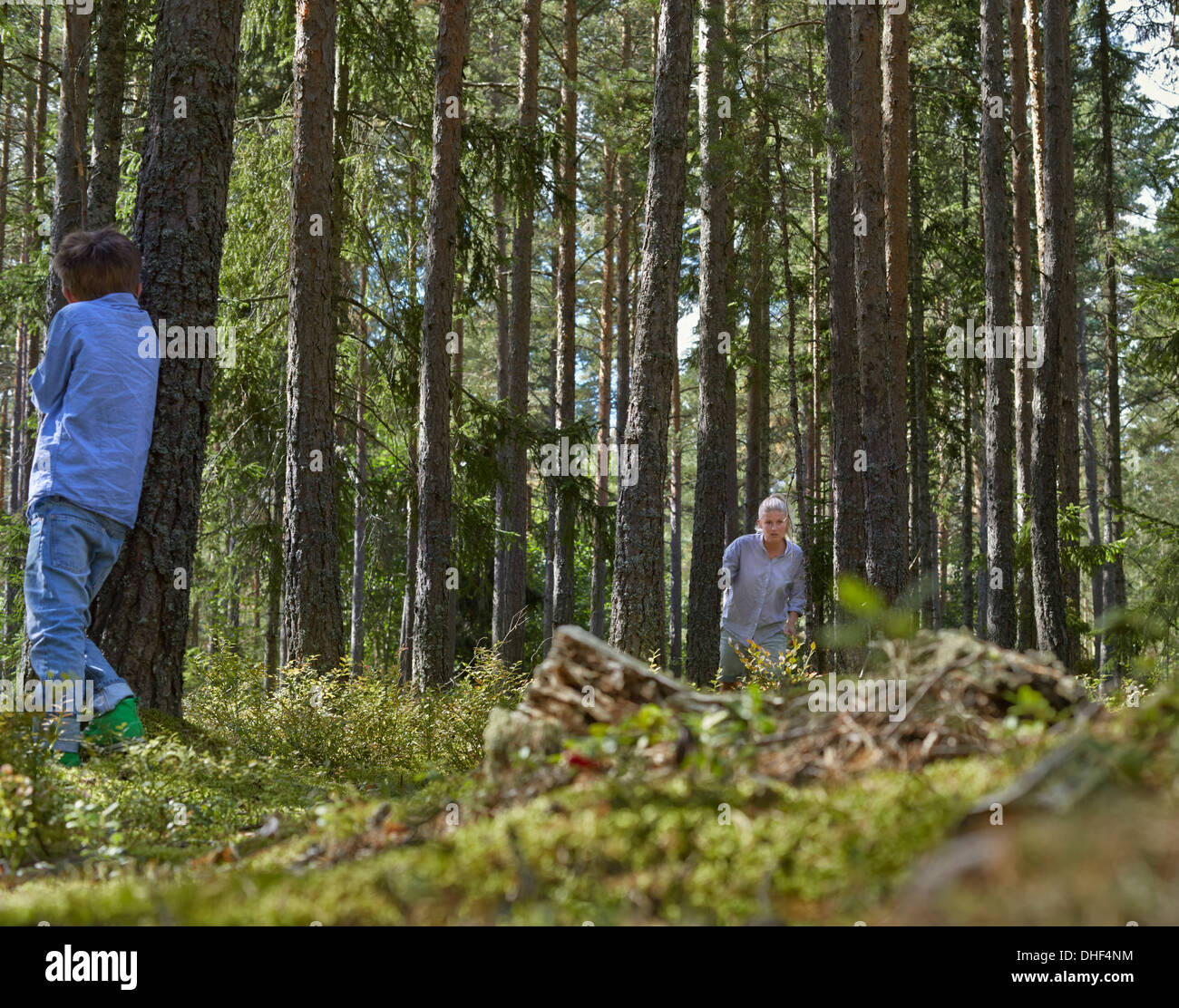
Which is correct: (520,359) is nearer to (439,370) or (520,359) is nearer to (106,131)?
(439,370)

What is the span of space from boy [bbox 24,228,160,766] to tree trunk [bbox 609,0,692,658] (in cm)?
499

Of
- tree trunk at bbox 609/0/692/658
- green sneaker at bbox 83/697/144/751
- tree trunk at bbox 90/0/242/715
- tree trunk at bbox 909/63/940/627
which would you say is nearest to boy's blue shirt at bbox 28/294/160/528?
tree trunk at bbox 90/0/242/715

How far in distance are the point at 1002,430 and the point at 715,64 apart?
7539 millimetres

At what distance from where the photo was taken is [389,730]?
7.07m

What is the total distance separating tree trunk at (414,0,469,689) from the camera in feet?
35.6

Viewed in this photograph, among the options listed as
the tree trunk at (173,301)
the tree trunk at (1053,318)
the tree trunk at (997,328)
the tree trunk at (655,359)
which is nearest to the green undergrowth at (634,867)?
the tree trunk at (173,301)

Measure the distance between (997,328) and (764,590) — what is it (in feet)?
30.8

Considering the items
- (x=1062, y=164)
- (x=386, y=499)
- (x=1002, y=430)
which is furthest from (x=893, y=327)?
(x=386, y=499)

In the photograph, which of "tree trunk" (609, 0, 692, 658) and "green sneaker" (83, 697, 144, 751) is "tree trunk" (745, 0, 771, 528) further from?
"green sneaker" (83, 697, 144, 751)

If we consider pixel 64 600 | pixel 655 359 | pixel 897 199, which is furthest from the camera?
pixel 897 199

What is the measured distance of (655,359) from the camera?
956cm

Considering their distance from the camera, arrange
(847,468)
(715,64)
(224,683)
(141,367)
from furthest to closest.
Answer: (715,64) → (847,468) → (224,683) → (141,367)

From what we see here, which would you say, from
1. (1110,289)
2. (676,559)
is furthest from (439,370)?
(676,559)
